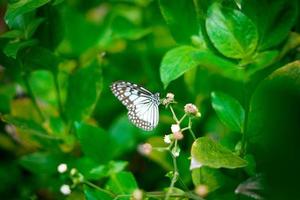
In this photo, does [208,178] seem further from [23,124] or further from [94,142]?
[23,124]

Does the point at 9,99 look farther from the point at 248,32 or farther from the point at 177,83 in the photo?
the point at 248,32

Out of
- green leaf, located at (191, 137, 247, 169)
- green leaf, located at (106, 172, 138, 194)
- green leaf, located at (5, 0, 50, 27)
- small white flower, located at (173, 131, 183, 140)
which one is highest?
green leaf, located at (5, 0, 50, 27)

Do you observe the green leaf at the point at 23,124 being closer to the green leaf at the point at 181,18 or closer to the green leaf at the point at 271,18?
the green leaf at the point at 181,18

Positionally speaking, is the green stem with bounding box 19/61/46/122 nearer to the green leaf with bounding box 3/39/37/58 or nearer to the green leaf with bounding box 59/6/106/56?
the green leaf with bounding box 3/39/37/58

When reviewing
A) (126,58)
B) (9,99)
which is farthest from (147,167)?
(9,99)

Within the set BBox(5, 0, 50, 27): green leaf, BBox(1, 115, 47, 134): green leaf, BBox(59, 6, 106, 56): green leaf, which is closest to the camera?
BBox(5, 0, 50, 27): green leaf

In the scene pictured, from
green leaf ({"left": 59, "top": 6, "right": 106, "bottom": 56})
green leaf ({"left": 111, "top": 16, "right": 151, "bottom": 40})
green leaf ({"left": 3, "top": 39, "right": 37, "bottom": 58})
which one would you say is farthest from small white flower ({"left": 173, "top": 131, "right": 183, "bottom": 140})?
green leaf ({"left": 59, "top": 6, "right": 106, "bottom": 56})
